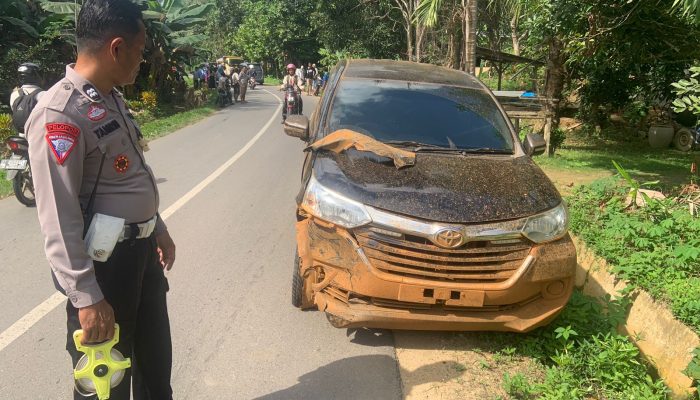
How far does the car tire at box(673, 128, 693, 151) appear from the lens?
423 inches

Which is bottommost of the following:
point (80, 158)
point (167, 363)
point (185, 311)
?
point (185, 311)

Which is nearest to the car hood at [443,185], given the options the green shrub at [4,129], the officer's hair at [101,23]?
the officer's hair at [101,23]

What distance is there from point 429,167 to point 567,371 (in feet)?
5.12

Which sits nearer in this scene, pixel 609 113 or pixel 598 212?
pixel 598 212

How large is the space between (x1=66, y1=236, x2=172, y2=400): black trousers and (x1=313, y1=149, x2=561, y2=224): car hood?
1316mm

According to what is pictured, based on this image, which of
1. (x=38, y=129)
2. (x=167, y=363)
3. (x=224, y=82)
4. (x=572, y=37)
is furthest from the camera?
(x=224, y=82)

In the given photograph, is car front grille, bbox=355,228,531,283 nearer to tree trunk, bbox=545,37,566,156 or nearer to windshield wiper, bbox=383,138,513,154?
windshield wiper, bbox=383,138,513,154

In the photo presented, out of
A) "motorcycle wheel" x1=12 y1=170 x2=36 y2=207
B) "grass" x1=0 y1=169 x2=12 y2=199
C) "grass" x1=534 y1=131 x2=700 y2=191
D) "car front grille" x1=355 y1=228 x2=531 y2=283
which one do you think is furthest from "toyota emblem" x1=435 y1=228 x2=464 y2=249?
"grass" x1=0 y1=169 x2=12 y2=199

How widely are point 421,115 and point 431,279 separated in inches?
69.0

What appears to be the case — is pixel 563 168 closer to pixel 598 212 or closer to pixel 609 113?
pixel 598 212

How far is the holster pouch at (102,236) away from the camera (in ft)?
6.05

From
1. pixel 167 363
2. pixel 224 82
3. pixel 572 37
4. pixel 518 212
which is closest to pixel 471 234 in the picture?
pixel 518 212

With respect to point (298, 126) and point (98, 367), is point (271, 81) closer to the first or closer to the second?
point (298, 126)

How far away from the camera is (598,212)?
5.19m
